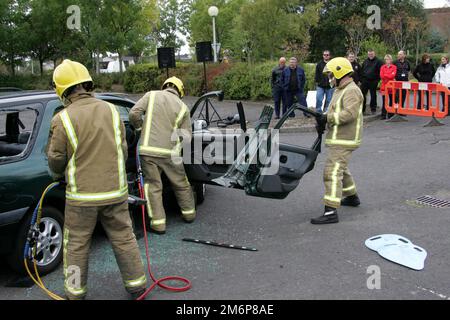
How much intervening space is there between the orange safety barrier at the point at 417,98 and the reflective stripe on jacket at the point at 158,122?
27.6ft

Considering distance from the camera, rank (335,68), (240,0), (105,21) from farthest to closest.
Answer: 1. (240,0)
2. (105,21)
3. (335,68)

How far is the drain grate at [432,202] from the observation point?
621 cm

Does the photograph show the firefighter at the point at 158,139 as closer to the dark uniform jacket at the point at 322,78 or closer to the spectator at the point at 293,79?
the dark uniform jacket at the point at 322,78

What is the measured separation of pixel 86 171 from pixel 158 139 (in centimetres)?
186

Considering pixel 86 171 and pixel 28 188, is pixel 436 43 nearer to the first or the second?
pixel 28 188

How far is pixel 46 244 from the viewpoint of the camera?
450cm

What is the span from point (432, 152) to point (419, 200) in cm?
322

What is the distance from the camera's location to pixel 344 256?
4750 mm

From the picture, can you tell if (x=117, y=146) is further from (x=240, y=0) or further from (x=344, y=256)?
(x=240, y=0)

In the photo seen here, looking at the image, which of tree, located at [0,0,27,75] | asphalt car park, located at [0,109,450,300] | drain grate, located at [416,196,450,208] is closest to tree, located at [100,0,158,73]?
tree, located at [0,0,27,75]

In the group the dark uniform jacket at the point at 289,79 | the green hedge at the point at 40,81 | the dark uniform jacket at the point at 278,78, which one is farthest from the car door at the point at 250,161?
the green hedge at the point at 40,81

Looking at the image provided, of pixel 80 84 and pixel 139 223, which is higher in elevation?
pixel 80 84

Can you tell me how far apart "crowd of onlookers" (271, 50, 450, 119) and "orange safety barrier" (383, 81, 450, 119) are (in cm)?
4
